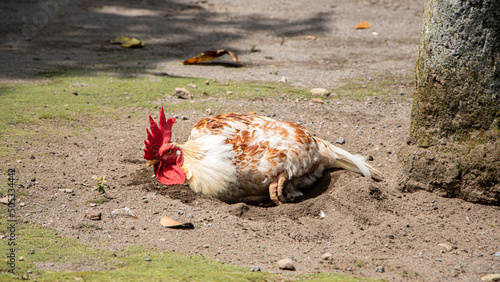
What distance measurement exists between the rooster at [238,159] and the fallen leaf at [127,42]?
5.93m

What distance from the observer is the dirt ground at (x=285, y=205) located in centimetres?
329

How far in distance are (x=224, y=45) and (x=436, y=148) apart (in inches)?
275

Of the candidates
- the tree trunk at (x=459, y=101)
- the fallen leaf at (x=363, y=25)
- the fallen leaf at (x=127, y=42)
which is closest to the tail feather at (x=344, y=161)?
the tree trunk at (x=459, y=101)

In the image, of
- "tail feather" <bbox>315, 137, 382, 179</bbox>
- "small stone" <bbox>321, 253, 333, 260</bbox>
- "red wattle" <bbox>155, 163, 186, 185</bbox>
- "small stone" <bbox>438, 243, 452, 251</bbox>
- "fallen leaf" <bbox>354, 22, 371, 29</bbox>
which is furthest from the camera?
"fallen leaf" <bbox>354, 22, 371, 29</bbox>

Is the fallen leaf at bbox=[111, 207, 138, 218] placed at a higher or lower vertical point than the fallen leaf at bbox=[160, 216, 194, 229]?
higher

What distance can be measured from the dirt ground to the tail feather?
3.8 inches

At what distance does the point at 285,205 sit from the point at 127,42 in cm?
712

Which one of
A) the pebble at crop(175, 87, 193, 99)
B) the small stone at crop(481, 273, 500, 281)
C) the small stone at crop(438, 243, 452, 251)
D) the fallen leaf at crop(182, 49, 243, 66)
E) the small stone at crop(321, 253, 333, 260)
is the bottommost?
the small stone at crop(438, 243, 452, 251)

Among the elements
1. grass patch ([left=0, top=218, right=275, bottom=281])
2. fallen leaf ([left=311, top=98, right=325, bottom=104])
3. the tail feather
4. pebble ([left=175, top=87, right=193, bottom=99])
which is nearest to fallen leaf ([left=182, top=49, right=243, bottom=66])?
pebble ([left=175, top=87, right=193, bottom=99])

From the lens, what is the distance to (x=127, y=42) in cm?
991

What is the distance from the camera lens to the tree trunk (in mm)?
3650

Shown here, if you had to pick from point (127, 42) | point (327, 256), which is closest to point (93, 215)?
point (327, 256)

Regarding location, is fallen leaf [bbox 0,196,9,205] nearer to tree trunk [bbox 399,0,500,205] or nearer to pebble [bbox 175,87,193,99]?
pebble [bbox 175,87,193,99]

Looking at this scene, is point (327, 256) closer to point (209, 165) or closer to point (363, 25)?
point (209, 165)
